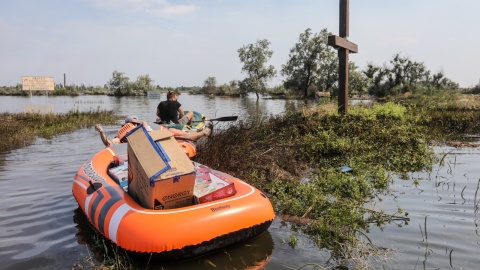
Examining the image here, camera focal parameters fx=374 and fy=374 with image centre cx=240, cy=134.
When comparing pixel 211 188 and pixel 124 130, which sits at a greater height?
pixel 124 130

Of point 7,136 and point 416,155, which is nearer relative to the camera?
point 416,155

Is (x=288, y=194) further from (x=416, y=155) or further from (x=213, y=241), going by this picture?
(x=416, y=155)

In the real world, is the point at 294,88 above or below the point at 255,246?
above

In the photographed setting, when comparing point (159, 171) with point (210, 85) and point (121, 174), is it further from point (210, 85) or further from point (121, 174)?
point (210, 85)

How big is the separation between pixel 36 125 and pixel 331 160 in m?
12.1

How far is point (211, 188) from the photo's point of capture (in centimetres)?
415

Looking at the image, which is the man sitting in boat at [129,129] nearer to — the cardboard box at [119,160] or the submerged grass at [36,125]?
the cardboard box at [119,160]

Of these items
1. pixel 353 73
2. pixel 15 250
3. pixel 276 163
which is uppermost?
pixel 353 73

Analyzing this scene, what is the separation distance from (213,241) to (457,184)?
14.2 ft

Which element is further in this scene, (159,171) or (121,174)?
(121,174)

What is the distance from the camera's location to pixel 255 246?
161 inches

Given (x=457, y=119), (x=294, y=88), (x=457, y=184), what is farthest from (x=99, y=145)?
(x=294, y=88)

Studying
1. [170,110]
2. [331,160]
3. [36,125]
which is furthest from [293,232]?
[36,125]

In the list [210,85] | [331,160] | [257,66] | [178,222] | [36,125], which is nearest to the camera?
[178,222]
